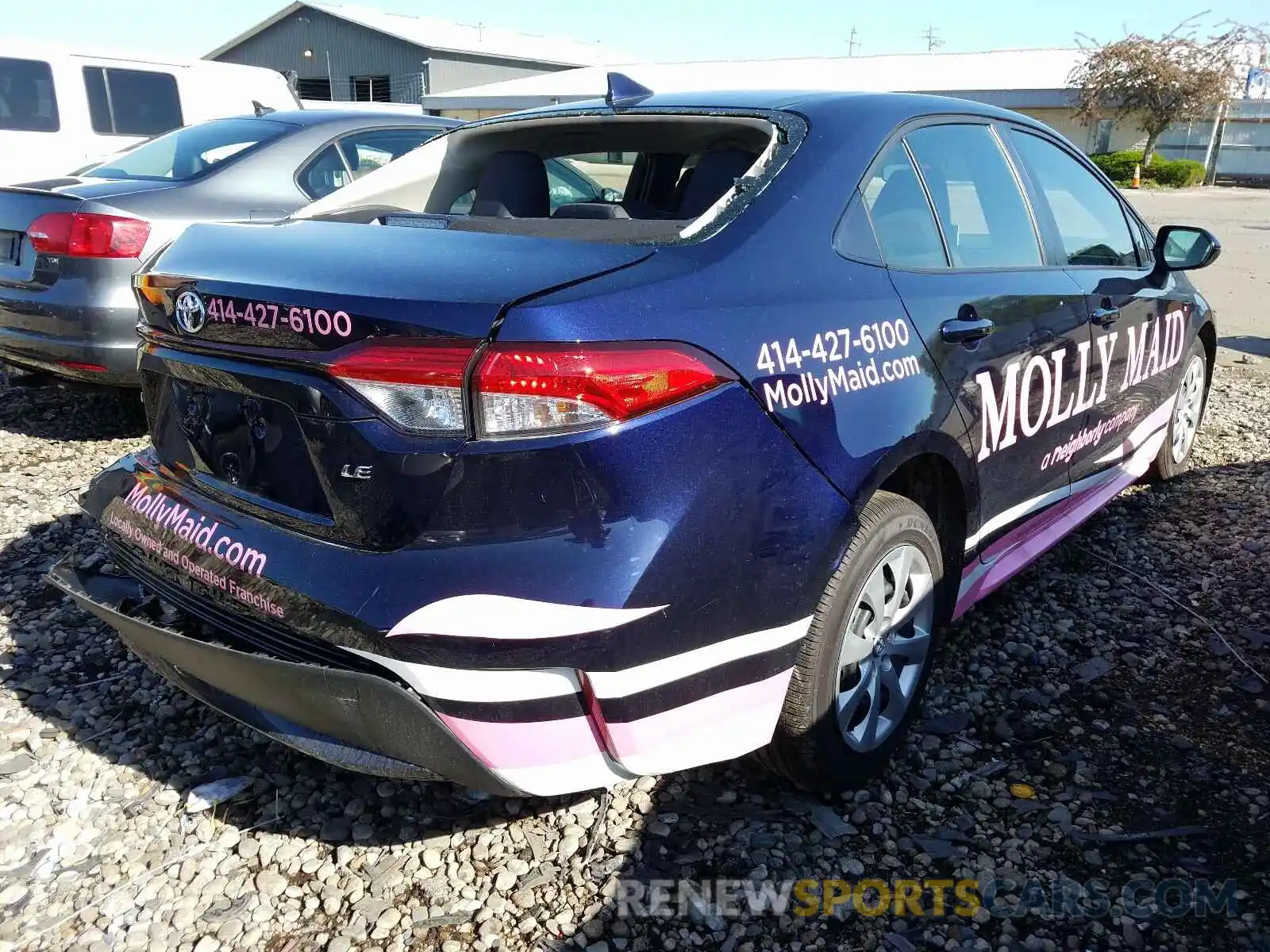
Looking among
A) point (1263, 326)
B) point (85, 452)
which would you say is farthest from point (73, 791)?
point (1263, 326)

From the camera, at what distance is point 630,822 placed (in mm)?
2336

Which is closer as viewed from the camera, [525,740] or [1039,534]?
[525,740]

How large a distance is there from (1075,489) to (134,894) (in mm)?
3019

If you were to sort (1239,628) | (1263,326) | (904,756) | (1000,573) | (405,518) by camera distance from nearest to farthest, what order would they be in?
(405,518) → (904,756) → (1000,573) → (1239,628) → (1263,326)

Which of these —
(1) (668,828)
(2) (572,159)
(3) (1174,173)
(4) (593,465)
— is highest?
(2) (572,159)

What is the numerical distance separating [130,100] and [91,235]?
5760 millimetres

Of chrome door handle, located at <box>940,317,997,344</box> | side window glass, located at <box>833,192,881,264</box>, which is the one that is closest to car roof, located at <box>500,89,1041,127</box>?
side window glass, located at <box>833,192,881,264</box>

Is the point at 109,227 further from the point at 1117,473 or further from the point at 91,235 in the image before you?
the point at 1117,473

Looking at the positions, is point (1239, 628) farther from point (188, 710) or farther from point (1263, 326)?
point (1263, 326)

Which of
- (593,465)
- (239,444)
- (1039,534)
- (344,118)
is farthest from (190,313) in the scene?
(344,118)

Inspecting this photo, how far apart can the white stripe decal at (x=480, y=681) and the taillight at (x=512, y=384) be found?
0.42m

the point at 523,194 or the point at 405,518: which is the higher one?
the point at 523,194

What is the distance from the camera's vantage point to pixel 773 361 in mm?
1916

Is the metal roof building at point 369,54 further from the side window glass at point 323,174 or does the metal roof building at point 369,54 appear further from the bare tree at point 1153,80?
the side window glass at point 323,174
